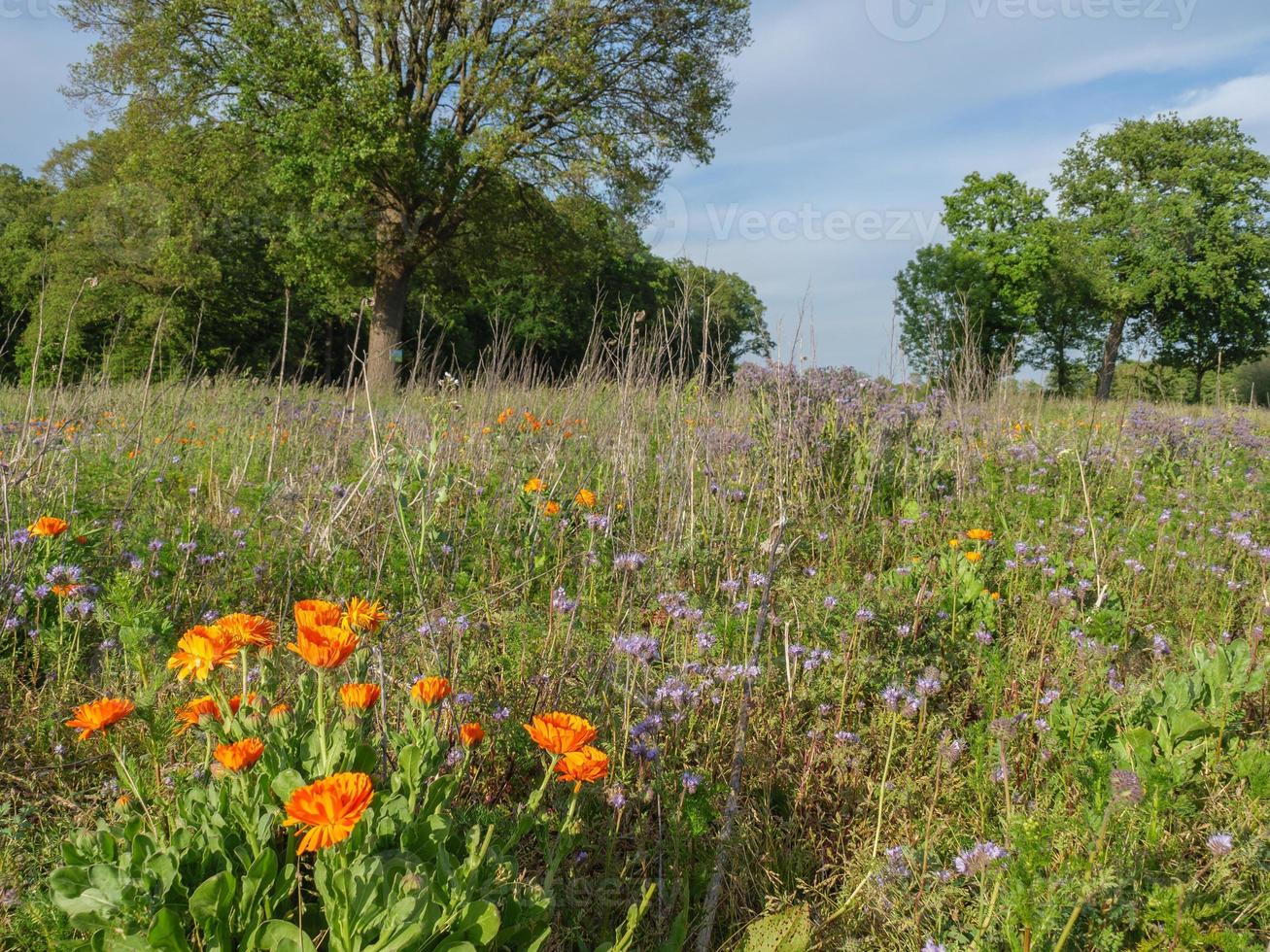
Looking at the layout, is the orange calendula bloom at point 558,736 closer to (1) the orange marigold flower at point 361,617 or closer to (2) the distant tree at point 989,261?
(1) the orange marigold flower at point 361,617

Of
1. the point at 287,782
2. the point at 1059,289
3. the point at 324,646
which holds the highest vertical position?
the point at 1059,289

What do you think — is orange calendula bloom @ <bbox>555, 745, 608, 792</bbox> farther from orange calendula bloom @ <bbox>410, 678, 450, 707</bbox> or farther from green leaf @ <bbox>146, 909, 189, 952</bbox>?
green leaf @ <bbox>146, 909, 189, 952</bbox>

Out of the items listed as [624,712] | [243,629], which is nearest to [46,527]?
[243,629]

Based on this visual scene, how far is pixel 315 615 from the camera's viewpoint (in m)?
1.19

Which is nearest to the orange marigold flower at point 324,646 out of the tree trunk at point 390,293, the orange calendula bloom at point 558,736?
the orange calendula bloom at point 558,736

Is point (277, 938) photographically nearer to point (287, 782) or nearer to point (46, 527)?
point (287, 782)

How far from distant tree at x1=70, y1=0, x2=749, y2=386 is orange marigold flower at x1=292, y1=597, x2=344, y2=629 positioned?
12778 mm

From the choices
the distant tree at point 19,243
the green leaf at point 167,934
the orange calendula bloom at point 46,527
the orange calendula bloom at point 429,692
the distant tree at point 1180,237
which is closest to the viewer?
the green leaf at point 167,934

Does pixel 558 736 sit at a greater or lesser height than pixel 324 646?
lesser

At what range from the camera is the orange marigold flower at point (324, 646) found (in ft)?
3.66

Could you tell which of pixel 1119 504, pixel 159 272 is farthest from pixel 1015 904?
pixel 159 272

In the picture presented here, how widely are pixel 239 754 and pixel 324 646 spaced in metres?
0.20

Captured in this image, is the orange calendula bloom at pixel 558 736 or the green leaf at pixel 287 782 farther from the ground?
the orange calendula bloom at pixel 558 736

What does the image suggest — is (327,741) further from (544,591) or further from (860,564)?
(860,564)
